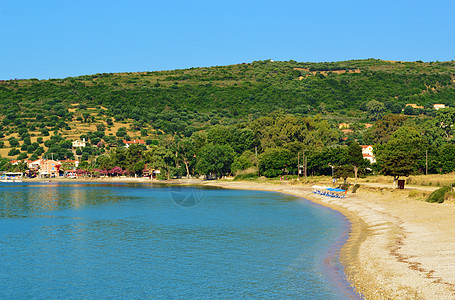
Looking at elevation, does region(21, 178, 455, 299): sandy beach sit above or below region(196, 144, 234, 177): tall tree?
below

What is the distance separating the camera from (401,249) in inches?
1272

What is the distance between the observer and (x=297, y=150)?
468 ft

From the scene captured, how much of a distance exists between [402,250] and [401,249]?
1.25 feet

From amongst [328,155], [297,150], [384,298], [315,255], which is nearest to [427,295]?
[384,298]

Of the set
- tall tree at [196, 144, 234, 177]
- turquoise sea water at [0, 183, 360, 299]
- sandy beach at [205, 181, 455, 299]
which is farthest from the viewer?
tall tree at [196, 144, 234, 177]

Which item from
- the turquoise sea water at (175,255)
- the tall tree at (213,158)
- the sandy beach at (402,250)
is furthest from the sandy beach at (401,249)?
the tall tree at (213,158)

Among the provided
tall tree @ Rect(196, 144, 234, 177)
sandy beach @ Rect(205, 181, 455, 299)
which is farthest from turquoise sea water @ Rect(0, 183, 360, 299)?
tall tree @ Rect(196, 144, 234, 177)

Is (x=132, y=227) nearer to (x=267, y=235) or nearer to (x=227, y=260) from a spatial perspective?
(x=267, y=235)

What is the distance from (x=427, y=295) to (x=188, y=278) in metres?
14.5

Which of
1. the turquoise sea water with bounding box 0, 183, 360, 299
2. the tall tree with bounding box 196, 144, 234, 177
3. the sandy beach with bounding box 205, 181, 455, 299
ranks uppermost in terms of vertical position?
the tall tree with bounding box 196, 144, 234, 177

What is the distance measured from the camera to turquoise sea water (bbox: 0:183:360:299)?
27266mm

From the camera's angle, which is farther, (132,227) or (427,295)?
(132,227)

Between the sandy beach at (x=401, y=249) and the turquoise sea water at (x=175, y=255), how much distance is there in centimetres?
149

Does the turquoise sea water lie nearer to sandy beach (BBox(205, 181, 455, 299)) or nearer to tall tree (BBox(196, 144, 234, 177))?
sandy beach (BBox(205, 181, 455, 299))
